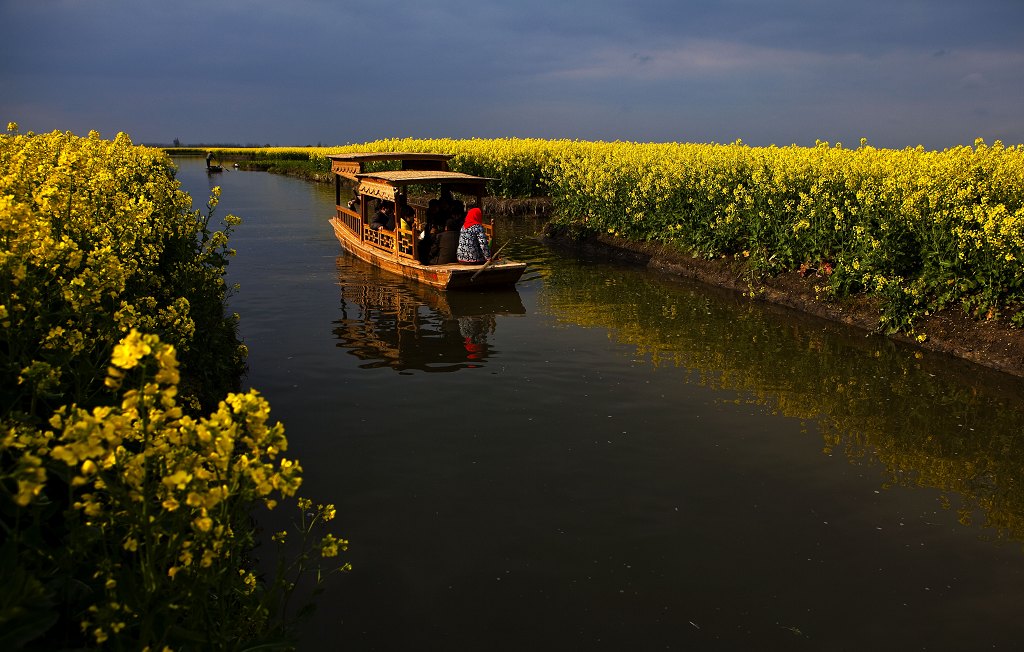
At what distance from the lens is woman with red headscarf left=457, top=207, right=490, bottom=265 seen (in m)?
16.6

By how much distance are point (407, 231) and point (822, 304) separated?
8.50 meters

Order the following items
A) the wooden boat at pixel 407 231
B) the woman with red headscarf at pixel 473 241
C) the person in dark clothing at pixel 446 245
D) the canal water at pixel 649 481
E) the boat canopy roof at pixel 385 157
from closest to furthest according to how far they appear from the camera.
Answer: the canal water at pixel 649 481
the wooden boat at pixel 407 231
the woman with red headscarf at pixel 473 241
the person in dark clothing at pixel 446 245
the boat canopy roof at pixel 385 157

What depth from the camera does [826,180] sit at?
15398 millimetres

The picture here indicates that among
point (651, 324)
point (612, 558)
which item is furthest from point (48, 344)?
point (651, 324)

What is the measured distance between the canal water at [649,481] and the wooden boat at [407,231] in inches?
79.3

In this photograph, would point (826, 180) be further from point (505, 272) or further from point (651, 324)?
point (505, 272)

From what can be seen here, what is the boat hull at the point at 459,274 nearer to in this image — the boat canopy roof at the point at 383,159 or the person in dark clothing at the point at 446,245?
the person in dark clothing at the point at 446,245

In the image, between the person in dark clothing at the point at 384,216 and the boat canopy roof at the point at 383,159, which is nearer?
the person in dark clothing at the point at 384,216

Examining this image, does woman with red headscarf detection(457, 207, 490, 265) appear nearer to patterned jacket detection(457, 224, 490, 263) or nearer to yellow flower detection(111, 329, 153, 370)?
patterned jacket detection(457, 224, 490, 263)

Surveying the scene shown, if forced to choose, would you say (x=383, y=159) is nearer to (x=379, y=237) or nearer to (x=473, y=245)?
(x=379, y=237)

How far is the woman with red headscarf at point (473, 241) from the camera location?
54.5 ft

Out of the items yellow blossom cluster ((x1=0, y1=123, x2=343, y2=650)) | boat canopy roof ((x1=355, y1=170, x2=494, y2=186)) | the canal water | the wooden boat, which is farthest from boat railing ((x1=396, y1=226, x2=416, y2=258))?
yellow blossom cluster ((x1=0, y1=123, x2=343, y2=650))

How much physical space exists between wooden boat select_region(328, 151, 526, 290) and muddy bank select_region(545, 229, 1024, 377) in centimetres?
456

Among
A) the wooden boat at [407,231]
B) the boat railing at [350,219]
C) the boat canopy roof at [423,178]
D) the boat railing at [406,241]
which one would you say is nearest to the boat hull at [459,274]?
the wooden boat at [407,231]
